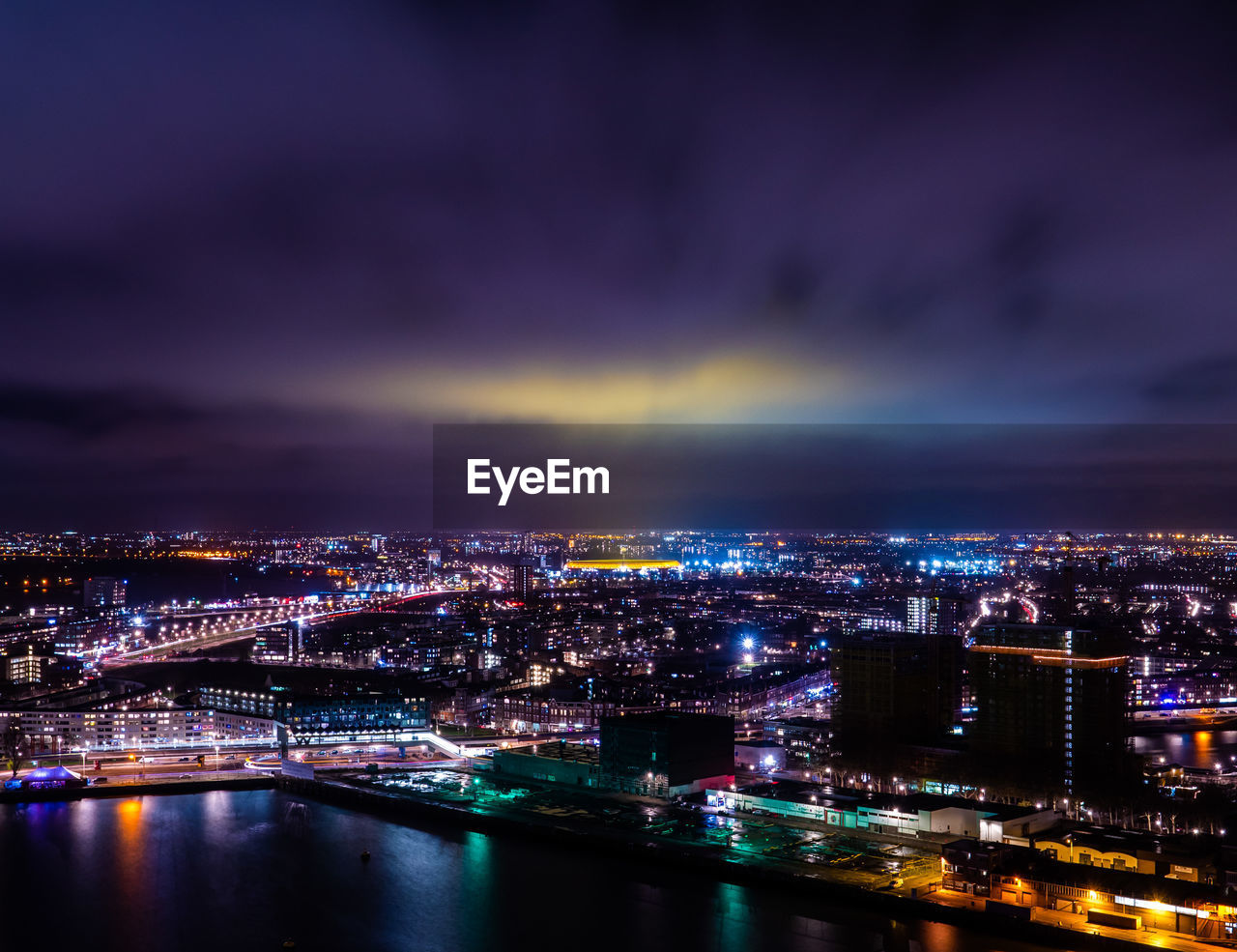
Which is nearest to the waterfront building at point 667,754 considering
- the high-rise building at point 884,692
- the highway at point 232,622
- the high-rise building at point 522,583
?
the high-rise building at point 884,692

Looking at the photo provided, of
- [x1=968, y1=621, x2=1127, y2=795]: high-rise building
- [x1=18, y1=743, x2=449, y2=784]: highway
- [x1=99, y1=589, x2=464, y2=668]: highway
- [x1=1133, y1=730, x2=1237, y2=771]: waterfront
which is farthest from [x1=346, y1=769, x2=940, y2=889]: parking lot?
[x1=99, y1=589, x2=464, y2=668]: highway

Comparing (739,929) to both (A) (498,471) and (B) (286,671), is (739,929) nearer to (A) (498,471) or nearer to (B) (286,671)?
(A) (498,471)

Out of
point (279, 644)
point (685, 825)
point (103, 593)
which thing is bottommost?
point (685, 825)

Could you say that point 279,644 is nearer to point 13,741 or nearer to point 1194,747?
point 13,741

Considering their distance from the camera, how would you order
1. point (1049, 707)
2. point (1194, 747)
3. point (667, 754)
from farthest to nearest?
point (1194, 747) < point (1049, 707) < point (667, 754)

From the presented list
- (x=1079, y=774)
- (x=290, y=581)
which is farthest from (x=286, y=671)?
(x=290, y=581)

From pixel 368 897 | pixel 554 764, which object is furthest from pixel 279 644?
pixel 368 897
